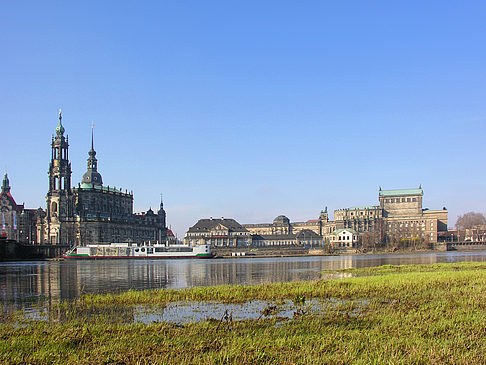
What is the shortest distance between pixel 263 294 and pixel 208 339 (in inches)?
598

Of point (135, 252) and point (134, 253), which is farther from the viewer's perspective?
point (135, 252)

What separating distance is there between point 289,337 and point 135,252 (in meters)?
145

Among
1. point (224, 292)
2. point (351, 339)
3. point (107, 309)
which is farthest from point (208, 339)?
point (224, 292)

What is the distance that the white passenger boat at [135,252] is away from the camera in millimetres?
157375

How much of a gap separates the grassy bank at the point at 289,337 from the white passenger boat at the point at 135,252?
A: 131 meters

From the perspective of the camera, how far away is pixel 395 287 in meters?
34.5

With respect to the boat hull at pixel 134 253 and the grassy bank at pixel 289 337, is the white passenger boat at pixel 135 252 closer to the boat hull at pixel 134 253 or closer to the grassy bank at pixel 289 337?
the boat hull at pixel 134 253

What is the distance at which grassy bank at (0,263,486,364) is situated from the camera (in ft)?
53.0

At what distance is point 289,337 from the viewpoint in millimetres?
19031

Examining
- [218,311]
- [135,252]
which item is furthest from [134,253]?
[218,311]

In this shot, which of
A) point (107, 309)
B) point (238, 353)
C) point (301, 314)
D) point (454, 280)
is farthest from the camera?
point (454, 280)

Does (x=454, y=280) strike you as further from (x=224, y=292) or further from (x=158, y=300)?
(x=158, y=300)

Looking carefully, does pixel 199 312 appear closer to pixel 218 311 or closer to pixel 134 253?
pixel 218 311

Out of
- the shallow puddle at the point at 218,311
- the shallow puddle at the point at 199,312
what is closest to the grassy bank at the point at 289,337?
the shallow puddle at the point at 199,312
